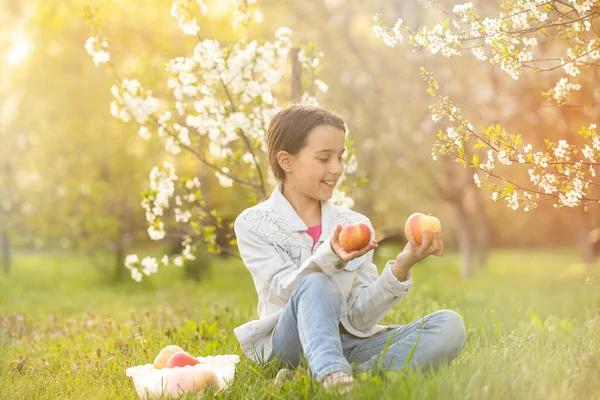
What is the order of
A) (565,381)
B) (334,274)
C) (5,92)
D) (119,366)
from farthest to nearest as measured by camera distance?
1. (5,92)
2. (119,366)
3. (334,274)
4. (565,381)

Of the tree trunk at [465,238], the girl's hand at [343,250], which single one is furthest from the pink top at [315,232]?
the tree trunk at [465,238]

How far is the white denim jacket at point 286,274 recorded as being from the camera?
3.54 meters

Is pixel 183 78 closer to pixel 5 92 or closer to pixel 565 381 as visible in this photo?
pixel 565 381

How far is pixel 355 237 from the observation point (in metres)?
3.18

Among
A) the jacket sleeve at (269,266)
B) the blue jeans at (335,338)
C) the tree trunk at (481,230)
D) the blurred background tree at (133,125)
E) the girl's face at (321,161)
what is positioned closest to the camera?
the blue jeans at (335,338)

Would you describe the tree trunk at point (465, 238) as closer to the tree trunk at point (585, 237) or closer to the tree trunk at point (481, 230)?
the tree trunk at point (481, 230)

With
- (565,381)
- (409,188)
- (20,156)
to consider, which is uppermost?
(20,156)

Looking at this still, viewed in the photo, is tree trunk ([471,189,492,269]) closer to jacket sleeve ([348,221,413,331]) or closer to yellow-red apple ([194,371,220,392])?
jacket sleeve ([348,221,413,331])

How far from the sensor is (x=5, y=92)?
14.8m

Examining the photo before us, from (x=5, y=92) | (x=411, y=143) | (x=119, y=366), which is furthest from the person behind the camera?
(x=5, y=92)

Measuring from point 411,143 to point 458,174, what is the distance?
184 centimetres

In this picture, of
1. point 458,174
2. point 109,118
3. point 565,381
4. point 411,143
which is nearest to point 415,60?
point 411,143

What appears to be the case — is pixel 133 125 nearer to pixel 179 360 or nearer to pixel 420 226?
pixel 179 360

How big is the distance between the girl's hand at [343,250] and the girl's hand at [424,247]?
0.57 feet
